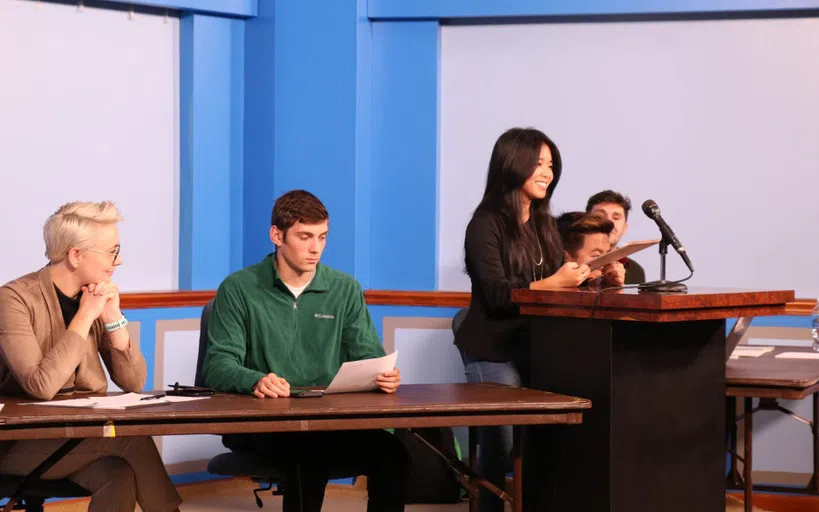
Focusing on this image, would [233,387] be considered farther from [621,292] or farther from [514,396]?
[621,292]

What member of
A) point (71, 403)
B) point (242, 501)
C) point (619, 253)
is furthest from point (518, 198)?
point (242, 501)

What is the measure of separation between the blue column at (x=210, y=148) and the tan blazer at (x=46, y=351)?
6.02ft

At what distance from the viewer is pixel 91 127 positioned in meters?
5.09

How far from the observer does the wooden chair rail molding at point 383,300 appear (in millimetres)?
4949

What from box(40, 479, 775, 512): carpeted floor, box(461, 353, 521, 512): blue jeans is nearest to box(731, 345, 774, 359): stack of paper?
box(40, 479, 775, 512): carpeted floor

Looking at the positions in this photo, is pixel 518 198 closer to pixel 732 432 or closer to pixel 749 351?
pixel 749 351

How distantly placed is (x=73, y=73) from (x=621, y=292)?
287 cm

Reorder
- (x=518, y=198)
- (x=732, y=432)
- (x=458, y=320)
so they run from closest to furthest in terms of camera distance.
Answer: (x=518, y=198) → (x=458, y=320) → (x=732, y=432)

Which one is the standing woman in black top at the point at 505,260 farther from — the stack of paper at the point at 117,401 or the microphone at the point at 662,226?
the stack of paper at the point at 117,401

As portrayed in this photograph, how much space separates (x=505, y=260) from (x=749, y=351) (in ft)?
4.24

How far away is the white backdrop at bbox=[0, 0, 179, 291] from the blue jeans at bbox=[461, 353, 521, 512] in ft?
6.61

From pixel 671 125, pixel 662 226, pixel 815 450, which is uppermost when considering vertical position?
pixel 671 125

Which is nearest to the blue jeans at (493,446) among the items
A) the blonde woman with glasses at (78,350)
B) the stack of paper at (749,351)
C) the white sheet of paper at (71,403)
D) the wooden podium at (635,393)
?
the wooden podium at (635,393)

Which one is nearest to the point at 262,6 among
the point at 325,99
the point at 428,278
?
the point at 325,99
